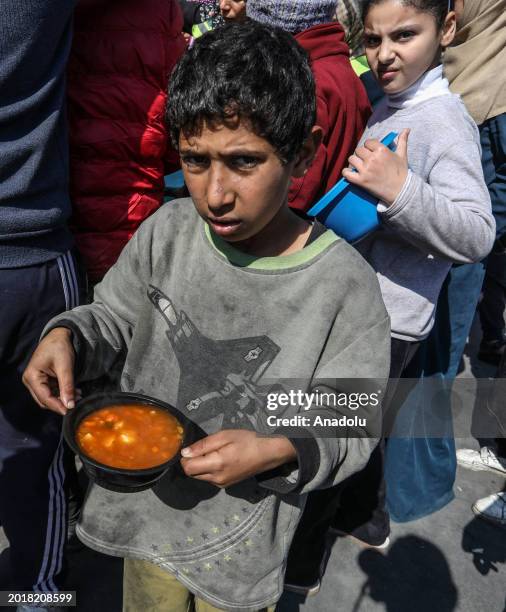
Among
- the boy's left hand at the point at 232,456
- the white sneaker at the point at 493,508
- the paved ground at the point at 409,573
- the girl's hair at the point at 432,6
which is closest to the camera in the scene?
the boy's left hand at the point at 232,456

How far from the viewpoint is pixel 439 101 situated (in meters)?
1.86

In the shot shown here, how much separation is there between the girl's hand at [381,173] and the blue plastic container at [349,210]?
0.04 metres

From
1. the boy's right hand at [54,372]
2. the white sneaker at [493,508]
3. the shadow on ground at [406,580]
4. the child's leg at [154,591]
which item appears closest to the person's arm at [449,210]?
the boy's right hand at [54,372]

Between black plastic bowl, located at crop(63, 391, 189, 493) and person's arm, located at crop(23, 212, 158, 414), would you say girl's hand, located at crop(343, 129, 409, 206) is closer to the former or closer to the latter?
person's arm, located at crop(23, 212, 158, 414)

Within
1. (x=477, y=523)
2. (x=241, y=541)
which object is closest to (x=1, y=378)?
(x=241, y=541)

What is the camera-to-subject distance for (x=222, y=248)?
145 cm

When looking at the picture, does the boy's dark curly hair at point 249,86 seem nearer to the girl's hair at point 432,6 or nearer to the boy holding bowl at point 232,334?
the boy holding bowl at point 232,334

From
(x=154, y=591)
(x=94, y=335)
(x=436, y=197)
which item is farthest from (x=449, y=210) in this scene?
(x=154, y=591)

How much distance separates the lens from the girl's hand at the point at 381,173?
162 centimetres

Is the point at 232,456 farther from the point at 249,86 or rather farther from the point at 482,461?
the point at 482,461

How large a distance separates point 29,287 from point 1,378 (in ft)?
1.18

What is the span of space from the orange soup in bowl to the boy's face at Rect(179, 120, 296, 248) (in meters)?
0.50

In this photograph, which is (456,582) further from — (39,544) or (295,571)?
(39,544)

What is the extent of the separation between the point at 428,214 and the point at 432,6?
0.74 m
